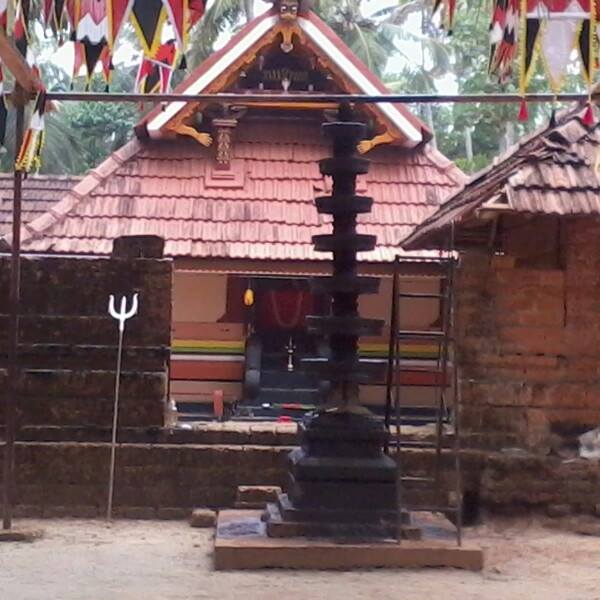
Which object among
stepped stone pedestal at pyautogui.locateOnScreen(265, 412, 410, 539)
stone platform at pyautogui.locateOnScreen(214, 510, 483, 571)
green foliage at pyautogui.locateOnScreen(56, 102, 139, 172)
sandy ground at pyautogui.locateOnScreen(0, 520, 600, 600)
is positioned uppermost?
green foliage at pyautogui.locateOnScreen(56, 102, 139, 172)

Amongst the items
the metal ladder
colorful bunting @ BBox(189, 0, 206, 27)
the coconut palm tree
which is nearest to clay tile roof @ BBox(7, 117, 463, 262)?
the metal ladder

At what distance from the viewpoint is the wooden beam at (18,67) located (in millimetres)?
6367

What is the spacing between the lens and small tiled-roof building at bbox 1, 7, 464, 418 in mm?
12555

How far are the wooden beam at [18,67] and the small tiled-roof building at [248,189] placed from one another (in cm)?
461

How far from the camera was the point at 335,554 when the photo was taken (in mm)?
6887

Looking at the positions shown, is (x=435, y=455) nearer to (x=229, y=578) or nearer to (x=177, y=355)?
(x=229, y=578)

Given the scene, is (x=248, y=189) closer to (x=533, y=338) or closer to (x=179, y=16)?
(x=533, y=338)

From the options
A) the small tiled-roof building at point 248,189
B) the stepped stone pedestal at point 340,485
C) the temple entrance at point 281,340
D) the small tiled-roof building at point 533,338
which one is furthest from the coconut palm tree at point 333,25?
the stepped stone pedestal at point 340,485

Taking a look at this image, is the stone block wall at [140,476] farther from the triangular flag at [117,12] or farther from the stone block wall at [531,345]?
the triangular flag at [117,12]

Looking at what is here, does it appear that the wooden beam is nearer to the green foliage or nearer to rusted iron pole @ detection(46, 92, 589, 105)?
rusted iron pole @ detection(46, 92, 589, 105)

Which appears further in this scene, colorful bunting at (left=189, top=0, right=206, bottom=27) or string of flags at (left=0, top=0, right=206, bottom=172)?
colorful bunting at (left=189, top=0, right=206, bottom=27)

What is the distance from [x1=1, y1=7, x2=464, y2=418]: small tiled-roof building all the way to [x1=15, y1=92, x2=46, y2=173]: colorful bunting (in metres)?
4.41

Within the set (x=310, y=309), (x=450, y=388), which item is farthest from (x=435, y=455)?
(x=310, y=309)

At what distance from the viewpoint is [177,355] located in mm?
12906
